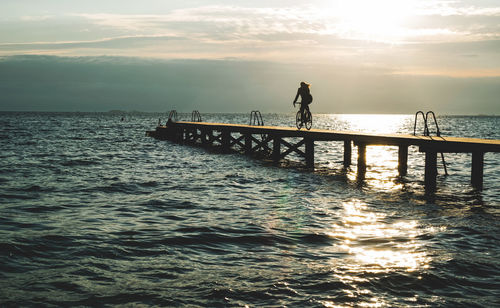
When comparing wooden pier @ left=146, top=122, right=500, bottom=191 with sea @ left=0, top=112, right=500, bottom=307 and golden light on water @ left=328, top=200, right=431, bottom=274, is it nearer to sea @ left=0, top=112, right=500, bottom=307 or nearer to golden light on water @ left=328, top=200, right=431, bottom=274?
sea @ left=0, top=112, right=500, bottom=307

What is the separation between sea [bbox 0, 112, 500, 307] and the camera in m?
Answer: 6.30

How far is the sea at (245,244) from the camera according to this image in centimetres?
630

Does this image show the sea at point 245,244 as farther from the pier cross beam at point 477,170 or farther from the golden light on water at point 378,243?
A: the pier cross beam at point 477,170

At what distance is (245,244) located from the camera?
28.3 feet

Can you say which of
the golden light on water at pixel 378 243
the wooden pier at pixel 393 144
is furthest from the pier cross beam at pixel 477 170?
the golden light on water at pixel 378 243

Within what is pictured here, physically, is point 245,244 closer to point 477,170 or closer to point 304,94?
point 477,170

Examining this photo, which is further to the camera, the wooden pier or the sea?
the wooden pier

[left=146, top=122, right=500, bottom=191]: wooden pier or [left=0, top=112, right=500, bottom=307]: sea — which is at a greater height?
[left=146, top=122, right=500, bottom=191]: wooden pier

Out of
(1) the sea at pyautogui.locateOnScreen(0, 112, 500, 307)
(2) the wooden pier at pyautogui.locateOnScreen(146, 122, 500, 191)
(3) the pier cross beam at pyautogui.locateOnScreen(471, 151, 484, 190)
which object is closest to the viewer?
(1) the sea at pyautogui.locateOnScreen(0, 112, 500, 307)

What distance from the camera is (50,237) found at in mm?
9016

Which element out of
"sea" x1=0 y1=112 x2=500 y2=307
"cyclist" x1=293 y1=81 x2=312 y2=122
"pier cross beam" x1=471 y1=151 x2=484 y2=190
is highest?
"cyclist" x1=293 y1=81 x2=312 y2=122

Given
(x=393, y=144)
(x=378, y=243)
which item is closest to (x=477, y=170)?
(x=393, y=144)

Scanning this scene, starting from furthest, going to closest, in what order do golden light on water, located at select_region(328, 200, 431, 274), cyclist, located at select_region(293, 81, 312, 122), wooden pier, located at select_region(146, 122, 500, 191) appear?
cyclist, located at select_region(293, 81, 312, 122) < wooden pier, located at select_region(146, 122, 500, 191) < golden light on water, located at select_region(328, 200, 431, 274)

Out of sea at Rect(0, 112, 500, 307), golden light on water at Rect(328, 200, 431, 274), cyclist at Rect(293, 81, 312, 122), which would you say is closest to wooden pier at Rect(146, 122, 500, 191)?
sea at Rect(0, 112, 500, 307)
